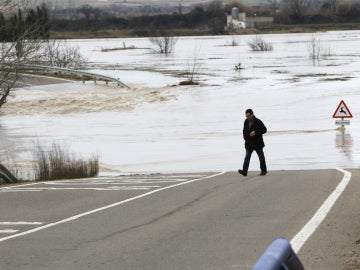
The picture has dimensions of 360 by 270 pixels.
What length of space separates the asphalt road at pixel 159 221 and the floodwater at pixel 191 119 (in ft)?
28.0

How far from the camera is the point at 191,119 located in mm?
39938

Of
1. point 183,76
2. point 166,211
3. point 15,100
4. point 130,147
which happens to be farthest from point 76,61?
point 166,211

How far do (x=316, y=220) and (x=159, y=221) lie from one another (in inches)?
84.7

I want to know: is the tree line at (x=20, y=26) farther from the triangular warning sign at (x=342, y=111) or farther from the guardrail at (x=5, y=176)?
the triangular warning sign at (x=342, y=111)

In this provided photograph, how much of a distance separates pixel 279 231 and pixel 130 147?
20885 mm

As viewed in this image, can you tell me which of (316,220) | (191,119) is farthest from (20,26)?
(316,220)

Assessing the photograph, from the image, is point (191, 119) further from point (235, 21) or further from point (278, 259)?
point (235, 21)

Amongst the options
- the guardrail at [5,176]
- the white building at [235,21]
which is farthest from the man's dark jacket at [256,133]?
the white building at [235,21]

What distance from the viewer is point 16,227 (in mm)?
11219

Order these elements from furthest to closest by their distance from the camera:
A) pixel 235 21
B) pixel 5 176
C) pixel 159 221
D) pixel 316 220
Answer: pixel 235 21 < pixel 5 176 < pixel 159 221 < pixel 316 220

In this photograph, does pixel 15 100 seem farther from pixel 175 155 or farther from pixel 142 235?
pixel 142 235

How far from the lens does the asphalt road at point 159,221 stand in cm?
872

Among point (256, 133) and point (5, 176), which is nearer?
point (256, 133)

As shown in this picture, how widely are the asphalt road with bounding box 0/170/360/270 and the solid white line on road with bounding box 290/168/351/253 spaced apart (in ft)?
0.33
